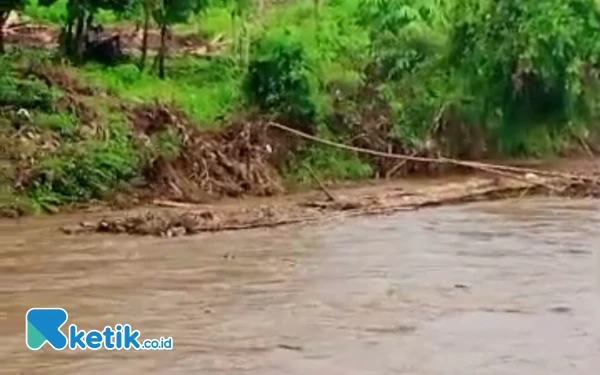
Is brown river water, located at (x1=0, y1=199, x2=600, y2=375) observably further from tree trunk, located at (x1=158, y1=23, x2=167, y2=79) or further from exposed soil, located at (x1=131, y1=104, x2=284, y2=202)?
tree trunk, located at (x1=158, y1=23, x2=167, y2=79)

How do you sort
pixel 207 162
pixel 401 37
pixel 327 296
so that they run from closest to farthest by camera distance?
pixel 327 296 → pixel 207 162 → pixel 401 37

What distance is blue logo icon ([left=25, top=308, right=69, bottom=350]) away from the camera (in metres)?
10.2

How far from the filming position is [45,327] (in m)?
11.1

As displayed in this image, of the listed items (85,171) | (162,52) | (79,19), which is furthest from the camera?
(162,52)

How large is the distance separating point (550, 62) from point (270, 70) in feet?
15.0

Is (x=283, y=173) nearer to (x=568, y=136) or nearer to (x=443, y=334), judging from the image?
(x=568, y=136)

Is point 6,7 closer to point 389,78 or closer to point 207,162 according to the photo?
point 207,162

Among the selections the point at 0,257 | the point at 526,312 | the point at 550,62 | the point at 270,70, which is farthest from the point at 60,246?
the point at 550,62

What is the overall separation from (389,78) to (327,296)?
1191 cm

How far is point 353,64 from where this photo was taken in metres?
25.0

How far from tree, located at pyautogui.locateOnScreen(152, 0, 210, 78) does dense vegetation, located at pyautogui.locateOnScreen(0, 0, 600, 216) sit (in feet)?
0.09

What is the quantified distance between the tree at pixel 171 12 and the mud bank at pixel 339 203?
4.31m

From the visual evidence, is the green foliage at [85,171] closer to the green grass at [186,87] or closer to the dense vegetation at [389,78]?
the dense vegetation at [389,78]

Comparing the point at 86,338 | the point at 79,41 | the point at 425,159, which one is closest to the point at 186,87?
the point at 79,41
